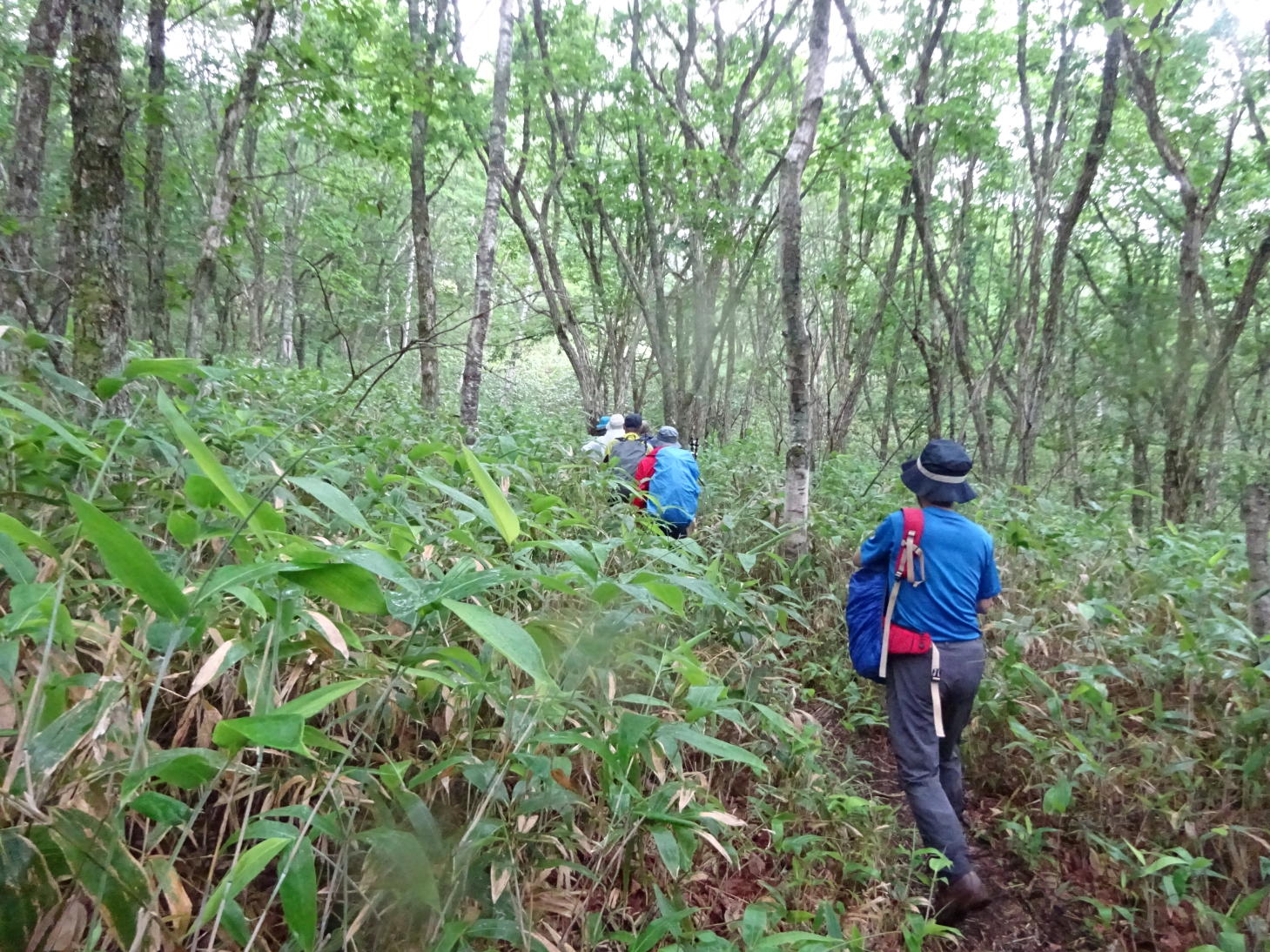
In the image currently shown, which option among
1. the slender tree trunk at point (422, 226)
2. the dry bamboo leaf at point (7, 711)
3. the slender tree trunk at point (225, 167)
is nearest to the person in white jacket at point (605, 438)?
the slender tree trunk at point (422, 226)

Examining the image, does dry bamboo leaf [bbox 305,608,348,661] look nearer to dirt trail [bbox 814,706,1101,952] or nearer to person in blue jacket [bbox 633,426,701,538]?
dirt trail [bbox 814,706,1101,952]

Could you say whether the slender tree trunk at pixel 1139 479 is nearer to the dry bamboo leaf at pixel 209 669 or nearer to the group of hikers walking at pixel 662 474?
the group of hikers walking at pixel 662 474

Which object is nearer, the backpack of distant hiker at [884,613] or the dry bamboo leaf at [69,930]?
the dry bamboo leaf at [69,930]

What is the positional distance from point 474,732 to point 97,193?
2968 mm

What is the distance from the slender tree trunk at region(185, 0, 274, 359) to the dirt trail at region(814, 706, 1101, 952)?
268 inches

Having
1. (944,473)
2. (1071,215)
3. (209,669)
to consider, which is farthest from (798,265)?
(209,669)

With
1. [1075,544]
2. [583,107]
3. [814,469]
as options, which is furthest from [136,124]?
[1075,544]

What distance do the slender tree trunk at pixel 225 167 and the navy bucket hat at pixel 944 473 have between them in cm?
632

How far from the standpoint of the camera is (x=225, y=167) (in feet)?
20.5

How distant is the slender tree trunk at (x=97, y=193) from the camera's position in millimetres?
2932

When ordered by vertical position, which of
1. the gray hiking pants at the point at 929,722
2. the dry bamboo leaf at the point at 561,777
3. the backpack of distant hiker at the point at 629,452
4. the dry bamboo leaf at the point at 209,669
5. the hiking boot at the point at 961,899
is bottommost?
the hiking boot at the point at 961,899

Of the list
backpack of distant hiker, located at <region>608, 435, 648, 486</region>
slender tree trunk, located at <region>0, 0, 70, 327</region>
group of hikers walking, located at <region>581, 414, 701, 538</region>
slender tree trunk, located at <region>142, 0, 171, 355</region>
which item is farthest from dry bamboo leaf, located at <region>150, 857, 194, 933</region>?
slender tree trunk, located at <region>142, 0, 171, 355</region>

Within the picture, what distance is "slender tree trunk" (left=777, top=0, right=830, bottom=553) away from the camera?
16.2 feet

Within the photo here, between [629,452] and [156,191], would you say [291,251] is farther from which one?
[629,452]
